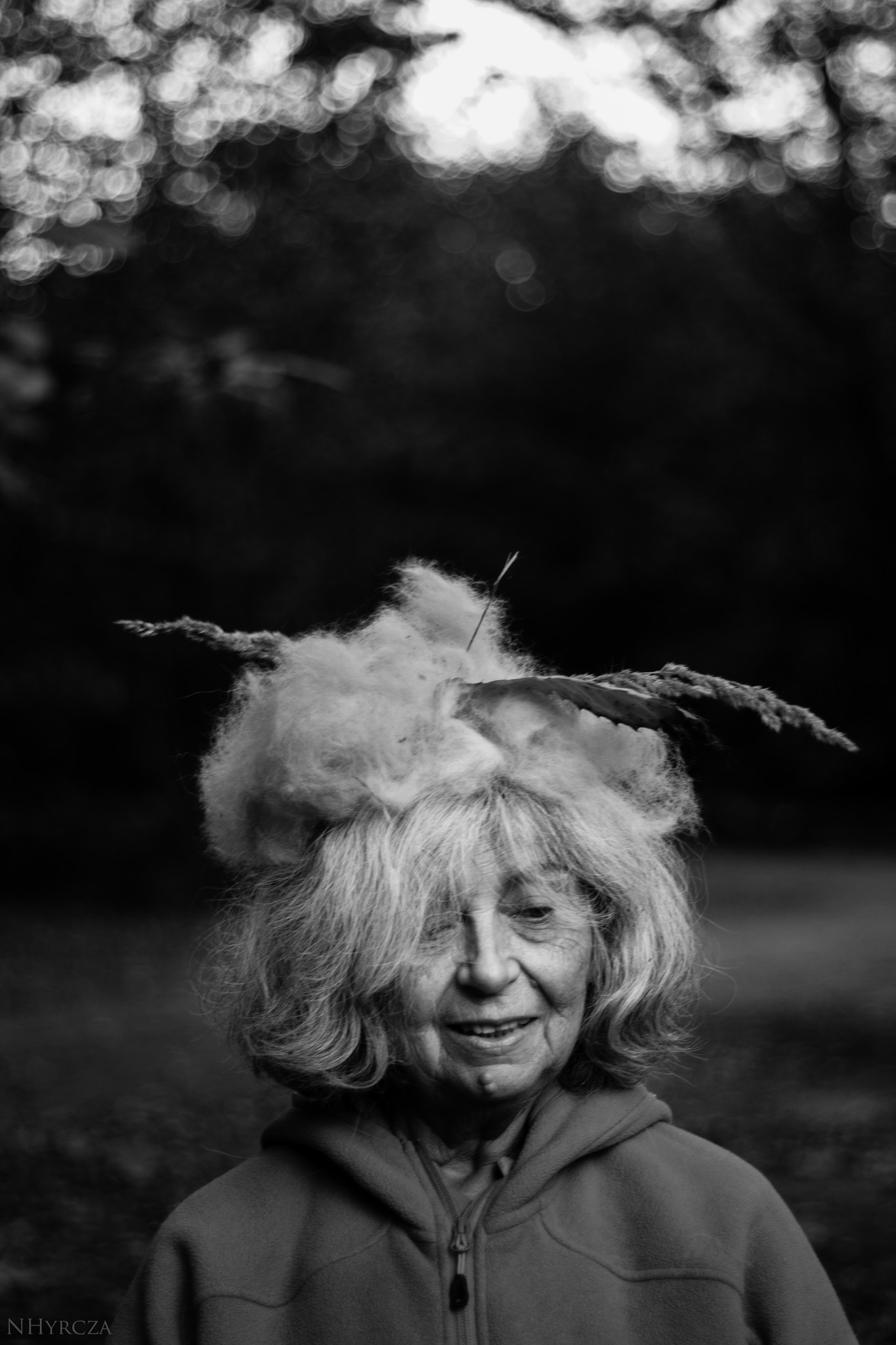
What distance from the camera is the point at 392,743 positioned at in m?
2.01

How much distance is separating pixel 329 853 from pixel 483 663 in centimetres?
40

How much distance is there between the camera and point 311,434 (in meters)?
14.2

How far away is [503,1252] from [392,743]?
74 centimetres

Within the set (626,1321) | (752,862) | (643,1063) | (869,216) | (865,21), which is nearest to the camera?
(626,1321)

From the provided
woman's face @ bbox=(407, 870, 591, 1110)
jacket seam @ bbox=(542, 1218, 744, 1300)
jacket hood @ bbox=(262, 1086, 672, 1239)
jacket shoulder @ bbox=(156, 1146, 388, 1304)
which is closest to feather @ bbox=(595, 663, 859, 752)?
woman's face @ bbox=(407, 870, 591, 1110)

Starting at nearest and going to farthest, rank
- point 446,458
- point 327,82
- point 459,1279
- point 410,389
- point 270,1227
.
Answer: point 459,1279 → point 270,1227 → point 327,82 → point 410,389 → point 446,458

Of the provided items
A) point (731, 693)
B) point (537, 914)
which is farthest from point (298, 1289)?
point (731, 693)

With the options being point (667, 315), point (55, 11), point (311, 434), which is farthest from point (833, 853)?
Result: point (55, 11)

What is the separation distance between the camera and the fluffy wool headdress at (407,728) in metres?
2.01

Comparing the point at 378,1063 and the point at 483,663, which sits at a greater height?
the point at 483,663

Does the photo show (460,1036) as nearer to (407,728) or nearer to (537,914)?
(537,914)

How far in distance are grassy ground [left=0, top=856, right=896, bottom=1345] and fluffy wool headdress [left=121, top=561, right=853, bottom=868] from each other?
1.75 ft

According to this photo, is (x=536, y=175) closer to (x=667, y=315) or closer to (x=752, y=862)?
(x=667, y=315)

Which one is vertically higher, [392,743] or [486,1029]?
[392,743]
